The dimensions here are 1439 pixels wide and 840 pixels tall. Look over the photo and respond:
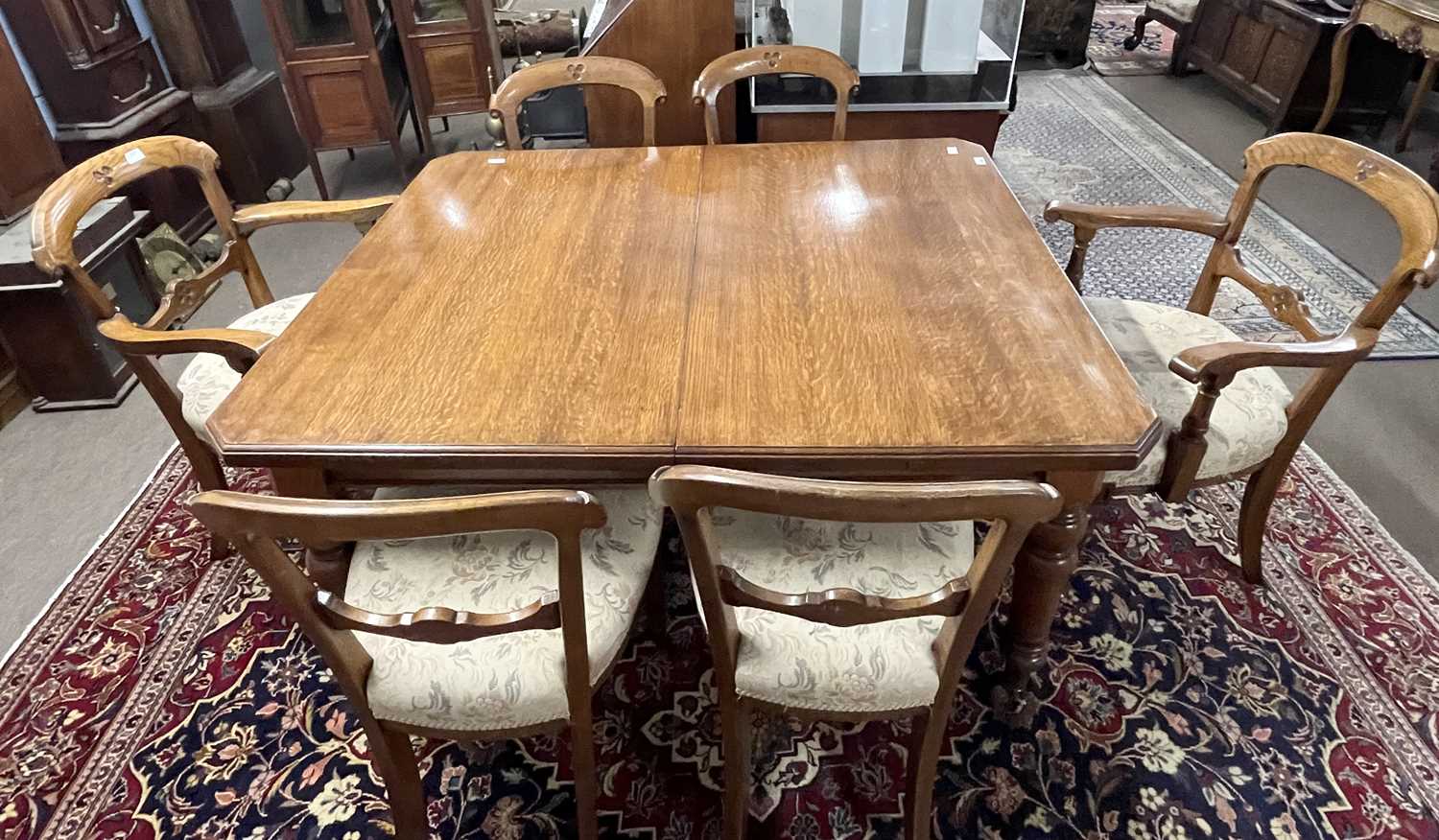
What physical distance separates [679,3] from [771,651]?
1.96 meters

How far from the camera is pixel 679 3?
2.32 metres

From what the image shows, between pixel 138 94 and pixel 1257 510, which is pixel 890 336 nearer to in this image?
pixel 1257 510

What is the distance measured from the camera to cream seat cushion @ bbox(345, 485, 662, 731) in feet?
3.33

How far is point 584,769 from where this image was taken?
1.11 meters

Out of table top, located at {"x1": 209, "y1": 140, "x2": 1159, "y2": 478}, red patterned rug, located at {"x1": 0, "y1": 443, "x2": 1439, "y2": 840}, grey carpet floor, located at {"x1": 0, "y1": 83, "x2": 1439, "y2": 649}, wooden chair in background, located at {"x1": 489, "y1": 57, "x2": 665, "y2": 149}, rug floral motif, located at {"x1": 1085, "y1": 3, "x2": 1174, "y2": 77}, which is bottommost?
red patterned rug, located at {"x1": 0, "y1": 443, "x2": 1439, "y2": 840}

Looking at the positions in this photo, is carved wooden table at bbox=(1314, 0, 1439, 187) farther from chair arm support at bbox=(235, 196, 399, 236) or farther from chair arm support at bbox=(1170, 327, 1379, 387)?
chair arm support at bbox=(235, 196, 399, 236)

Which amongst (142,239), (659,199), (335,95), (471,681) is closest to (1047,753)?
(471,681)

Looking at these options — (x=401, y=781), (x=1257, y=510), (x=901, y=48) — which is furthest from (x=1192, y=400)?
(x=901, y=48)

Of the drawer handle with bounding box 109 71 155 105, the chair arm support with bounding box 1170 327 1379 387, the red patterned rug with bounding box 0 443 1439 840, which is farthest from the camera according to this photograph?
the drawer handle with bounding box 109 71 155 105

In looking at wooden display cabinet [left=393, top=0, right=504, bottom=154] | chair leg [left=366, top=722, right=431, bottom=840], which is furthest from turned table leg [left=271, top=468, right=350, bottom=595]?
wooden display cabinet [left=393, top=0, right=504, bottom=154]

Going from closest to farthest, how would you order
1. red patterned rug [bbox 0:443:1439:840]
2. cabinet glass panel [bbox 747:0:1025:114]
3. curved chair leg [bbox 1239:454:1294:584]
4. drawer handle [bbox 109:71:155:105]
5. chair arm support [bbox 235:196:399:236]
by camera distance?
1. red patterned rug [bbox 0:443:1439:840]
2. curved chair leg [bbox 1239:454:1294:584]
3. chair arm support [bbox 235:196:399:236]
4. cabinet glass panel [bbox 747:0:1025:114]
5. drawer handle [bbox 109:71:155:105]

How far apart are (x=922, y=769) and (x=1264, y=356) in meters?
0.77

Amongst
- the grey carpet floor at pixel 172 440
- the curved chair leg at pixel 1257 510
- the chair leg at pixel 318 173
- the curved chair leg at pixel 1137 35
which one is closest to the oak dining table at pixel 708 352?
the curved chair leg at pixel 1257 510

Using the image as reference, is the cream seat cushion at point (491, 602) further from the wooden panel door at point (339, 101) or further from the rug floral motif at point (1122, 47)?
the rug floral motif at point (1122, 47)
